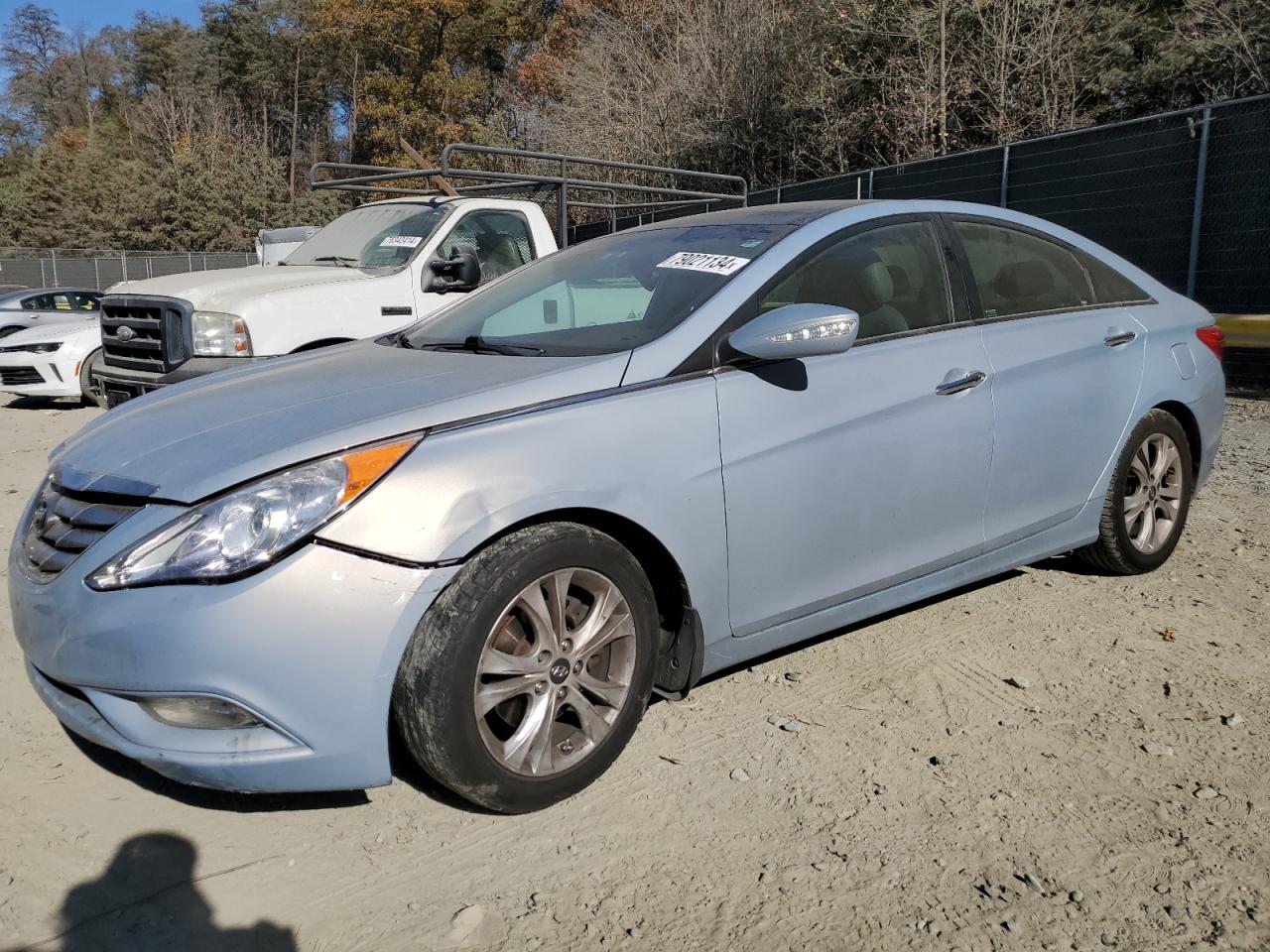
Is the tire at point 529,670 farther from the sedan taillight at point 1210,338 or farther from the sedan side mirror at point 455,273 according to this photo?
the sedan side mirror at point 455,273

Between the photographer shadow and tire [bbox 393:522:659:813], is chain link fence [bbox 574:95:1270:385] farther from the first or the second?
the photographer shadow

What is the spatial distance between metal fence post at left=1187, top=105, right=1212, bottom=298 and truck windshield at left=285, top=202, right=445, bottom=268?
24.6ft

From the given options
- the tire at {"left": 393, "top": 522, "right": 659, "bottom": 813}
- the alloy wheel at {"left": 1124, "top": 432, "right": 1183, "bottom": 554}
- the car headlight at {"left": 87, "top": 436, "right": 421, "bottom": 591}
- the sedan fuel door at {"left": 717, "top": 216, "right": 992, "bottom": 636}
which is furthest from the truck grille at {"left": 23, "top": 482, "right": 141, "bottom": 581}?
the alloy wheel at {"left": 1124, "top": 432, "right": 1183, "bottom": 554}

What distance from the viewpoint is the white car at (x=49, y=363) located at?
1084 cm

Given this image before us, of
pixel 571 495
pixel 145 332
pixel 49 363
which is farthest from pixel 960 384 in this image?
pixel 49 363

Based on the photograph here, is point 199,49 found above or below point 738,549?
above

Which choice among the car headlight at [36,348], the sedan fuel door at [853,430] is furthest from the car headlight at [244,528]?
the car headlight at [36,348]

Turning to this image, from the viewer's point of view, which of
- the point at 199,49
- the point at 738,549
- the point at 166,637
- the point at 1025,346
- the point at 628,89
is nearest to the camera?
the point at 166,637

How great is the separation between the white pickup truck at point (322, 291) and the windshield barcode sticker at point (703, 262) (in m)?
3.46

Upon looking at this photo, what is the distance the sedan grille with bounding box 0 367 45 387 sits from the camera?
10.9m

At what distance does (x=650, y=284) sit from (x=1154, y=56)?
1838 cm

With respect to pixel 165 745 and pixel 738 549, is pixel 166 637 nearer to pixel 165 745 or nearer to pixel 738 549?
pixel 165 745

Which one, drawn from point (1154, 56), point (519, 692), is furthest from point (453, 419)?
point (1154, 56)

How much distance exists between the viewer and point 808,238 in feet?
11.3
